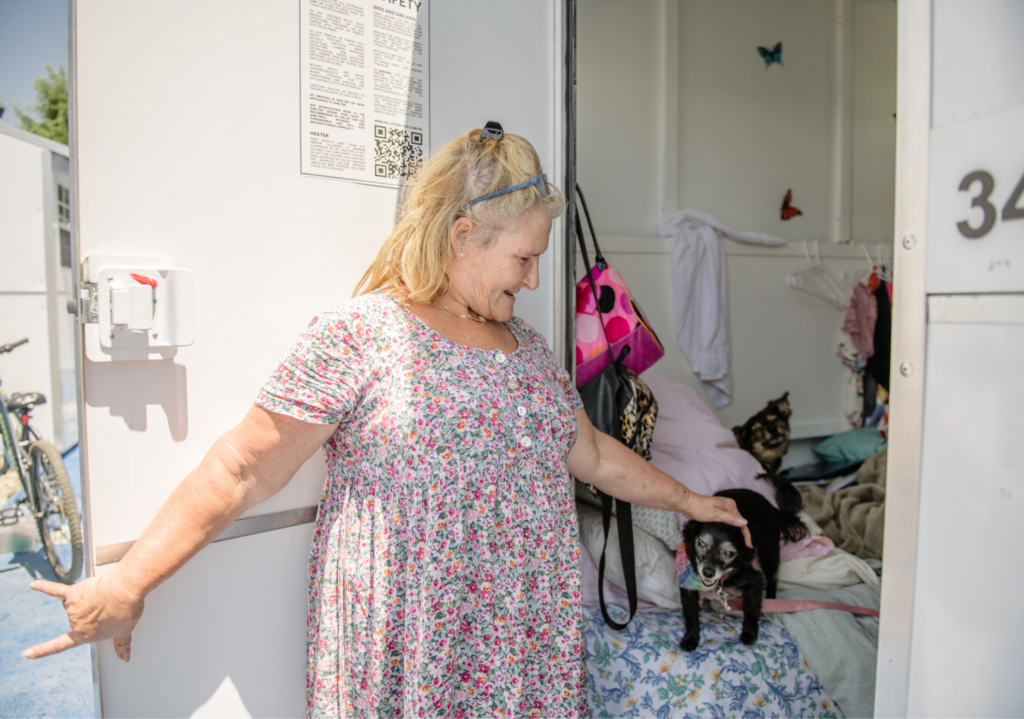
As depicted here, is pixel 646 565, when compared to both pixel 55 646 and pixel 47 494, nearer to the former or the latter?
pixel 55 646

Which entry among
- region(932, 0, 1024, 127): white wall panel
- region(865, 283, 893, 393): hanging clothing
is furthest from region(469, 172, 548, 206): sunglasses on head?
region(865, 283, 893, 393): hanging clothing

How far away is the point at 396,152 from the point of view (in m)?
1.50

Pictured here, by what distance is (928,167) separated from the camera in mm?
999

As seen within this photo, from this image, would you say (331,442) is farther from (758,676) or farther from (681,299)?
(681,299)

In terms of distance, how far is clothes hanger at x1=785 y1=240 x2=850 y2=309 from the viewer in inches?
142

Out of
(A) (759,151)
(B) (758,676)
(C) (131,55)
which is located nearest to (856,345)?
(A) (759,151)

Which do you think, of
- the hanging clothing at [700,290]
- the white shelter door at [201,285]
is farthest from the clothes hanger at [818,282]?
the white shelter door at [201,285]

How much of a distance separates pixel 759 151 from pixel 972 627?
125 inches

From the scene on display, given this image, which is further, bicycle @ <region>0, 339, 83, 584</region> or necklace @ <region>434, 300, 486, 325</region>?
bicycle @ <region>0, 339, 83, 584</region>

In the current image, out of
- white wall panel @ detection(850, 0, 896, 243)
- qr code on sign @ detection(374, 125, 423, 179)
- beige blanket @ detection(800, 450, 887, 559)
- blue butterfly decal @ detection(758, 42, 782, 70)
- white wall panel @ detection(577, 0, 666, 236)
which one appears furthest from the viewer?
white wall panel @ detection(850, 0, 896, 243)

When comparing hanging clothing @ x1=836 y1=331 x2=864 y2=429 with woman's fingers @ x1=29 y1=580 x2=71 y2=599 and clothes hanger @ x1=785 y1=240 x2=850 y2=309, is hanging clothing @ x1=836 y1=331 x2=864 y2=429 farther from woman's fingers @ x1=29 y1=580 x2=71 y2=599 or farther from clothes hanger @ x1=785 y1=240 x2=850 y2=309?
woman's fingers @ x1=29 y1=580 x2=71 y2=599

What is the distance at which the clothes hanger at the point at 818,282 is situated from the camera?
11.8ft

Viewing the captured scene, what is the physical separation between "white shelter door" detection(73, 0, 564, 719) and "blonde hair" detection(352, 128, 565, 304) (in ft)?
0.66

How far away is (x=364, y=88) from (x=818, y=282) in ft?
→ 10.5
